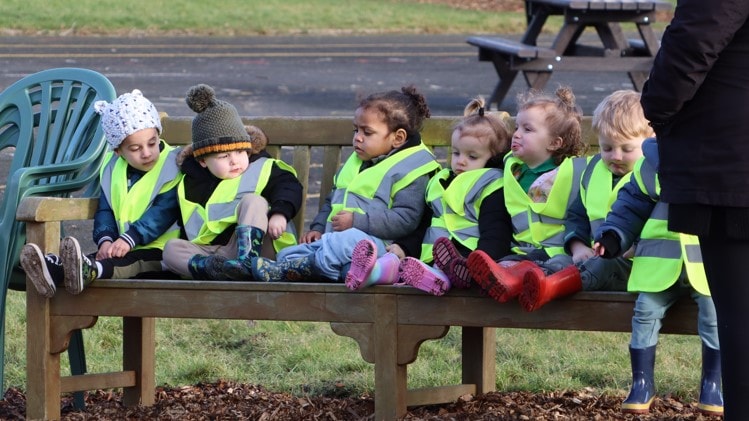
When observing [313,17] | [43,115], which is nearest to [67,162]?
[43,115]

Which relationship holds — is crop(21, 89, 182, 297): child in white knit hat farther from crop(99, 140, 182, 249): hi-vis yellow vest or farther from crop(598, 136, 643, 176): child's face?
crop(598, 136, 643, 176): child's face

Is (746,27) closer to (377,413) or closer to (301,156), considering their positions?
(377,413)

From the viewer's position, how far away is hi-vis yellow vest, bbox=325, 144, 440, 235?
508 cm

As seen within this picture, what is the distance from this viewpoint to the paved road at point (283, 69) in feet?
48.9

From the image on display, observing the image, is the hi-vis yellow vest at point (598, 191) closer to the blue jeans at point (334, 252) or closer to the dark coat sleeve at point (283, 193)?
the blue jeans at point (334, 252)

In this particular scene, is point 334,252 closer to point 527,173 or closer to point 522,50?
point 527,173

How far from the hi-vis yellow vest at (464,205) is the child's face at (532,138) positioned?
0.13 m

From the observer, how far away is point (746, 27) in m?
3.28

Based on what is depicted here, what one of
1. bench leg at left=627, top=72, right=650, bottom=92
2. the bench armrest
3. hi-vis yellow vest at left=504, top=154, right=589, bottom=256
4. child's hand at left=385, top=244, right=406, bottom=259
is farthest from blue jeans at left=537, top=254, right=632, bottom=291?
bench leg at left=627, top=72, right=650, bottom=92

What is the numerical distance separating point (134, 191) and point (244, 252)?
0.60m

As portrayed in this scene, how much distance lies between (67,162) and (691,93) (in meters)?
2.84

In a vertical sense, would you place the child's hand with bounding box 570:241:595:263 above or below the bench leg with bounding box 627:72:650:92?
below

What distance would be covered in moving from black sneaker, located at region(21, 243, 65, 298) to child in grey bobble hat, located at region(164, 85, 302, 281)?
0.47 meters

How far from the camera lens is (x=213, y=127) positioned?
5098 millimetres
